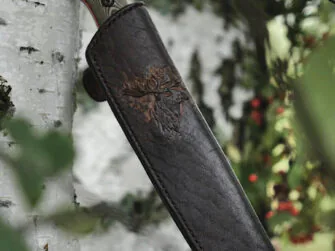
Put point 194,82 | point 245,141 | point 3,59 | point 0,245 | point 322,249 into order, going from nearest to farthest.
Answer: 1. point 0,245
2. point 322,249
3. point 3,59
4. point 194,82
5. point 245,141

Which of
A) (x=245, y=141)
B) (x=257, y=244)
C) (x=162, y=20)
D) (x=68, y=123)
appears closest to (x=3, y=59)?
(x=68, y=123)

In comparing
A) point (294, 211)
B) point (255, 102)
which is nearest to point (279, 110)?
point (255, 102)

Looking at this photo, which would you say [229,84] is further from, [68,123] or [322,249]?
[322,249]

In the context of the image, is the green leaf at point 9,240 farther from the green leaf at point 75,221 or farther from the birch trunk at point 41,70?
the birch trunk at point 41,70

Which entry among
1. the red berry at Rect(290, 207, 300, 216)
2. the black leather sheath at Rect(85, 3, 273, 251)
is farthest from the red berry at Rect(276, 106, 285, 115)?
the black leather sheath at Rect(85, 3, 273, 251)

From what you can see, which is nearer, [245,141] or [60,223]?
[60,223]

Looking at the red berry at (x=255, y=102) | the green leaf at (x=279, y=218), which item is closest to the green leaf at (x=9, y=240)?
the green leaf at (x=279, y=218)

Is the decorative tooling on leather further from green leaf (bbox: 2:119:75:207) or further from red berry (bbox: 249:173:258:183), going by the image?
red berry (bbox: 249:173:258:183)
